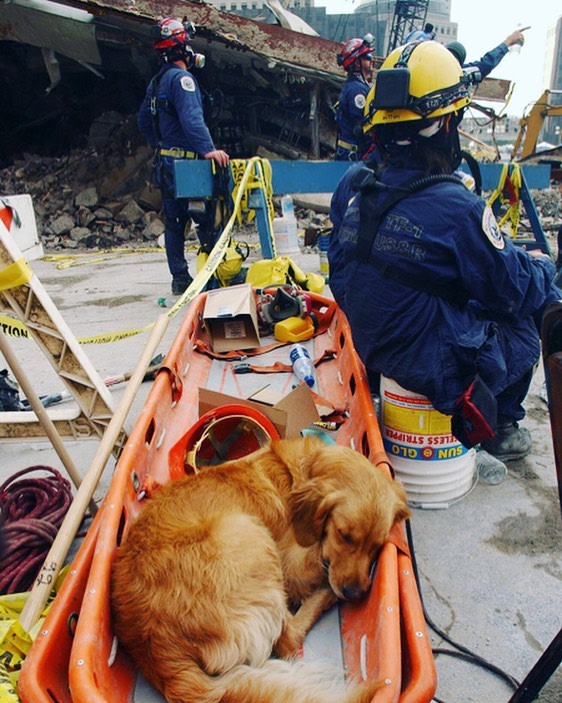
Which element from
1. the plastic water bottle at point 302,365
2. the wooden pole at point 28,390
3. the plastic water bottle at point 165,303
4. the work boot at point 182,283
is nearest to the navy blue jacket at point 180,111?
the work boot at point 182,283

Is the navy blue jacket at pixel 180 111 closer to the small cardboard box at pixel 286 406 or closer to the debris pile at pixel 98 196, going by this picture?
the small cardboard box at pixel 286 406

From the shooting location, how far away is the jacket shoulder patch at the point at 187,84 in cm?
632

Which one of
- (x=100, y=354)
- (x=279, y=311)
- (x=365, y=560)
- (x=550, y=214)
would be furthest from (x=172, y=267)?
(x=550, y=214)

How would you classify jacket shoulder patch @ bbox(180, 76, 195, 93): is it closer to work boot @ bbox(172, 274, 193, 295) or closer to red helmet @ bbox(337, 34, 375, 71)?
work boot @ bbox(172, 274, 193, 295)

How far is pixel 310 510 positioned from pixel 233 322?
9.22ft

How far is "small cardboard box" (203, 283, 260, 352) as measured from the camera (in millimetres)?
4512

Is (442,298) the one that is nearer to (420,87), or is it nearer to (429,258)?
(429,258)

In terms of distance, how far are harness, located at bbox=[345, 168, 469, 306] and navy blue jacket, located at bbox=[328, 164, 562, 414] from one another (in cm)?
2

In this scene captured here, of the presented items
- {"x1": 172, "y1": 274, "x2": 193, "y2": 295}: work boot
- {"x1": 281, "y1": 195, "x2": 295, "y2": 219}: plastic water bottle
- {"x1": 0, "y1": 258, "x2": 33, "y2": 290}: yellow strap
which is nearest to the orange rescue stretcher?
{"x1": 0, "y1": 258, "x2": 33, "y2": 290}: yellow strap

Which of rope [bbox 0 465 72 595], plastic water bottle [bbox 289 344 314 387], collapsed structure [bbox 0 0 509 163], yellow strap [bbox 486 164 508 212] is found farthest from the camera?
collapsed structure [bbox 0 0 509 163]

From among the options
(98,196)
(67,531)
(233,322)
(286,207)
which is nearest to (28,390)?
(67,531)

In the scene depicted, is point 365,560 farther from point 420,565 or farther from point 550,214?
point 550,214

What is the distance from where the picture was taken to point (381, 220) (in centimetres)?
267

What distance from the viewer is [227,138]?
53.3ft
